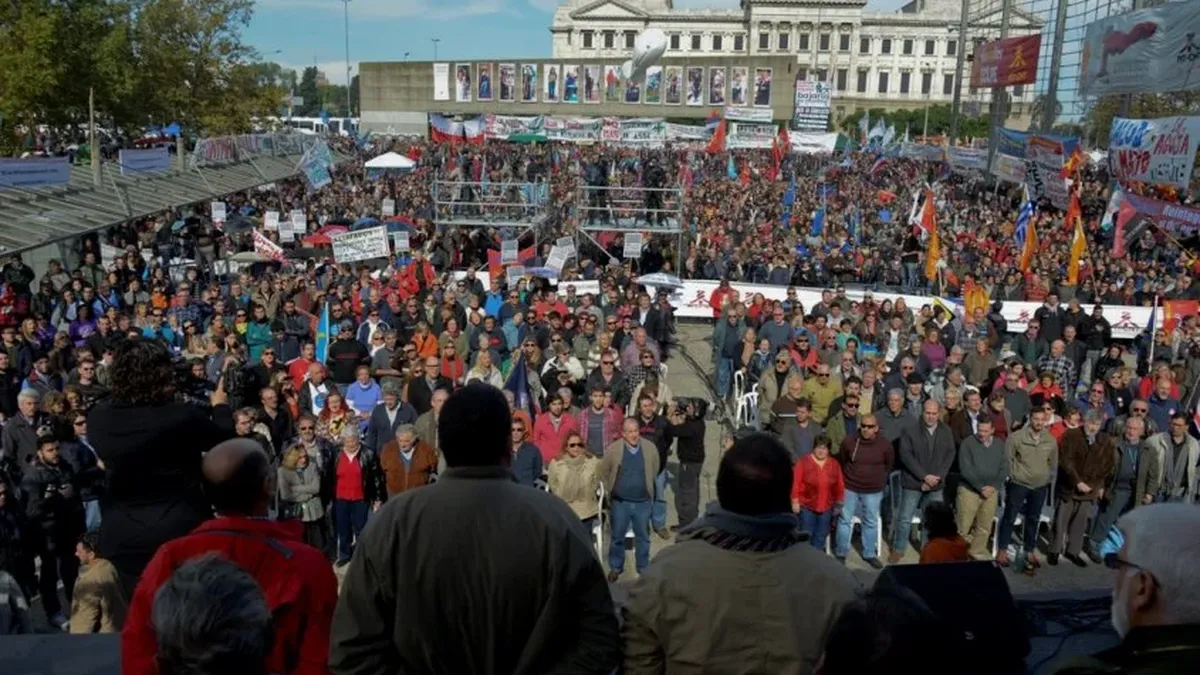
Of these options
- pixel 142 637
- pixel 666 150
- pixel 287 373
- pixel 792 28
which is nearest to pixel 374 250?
pixel 287 373

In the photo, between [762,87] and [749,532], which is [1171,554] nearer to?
[749,532]

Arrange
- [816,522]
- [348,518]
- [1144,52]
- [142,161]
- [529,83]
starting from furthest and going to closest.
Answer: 1. [529,83]
2. [1144,52]
3. [142,161]
4. [816,522]
5. [348,518]

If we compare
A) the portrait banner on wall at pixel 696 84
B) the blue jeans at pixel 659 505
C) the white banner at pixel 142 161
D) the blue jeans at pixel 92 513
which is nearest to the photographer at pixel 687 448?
the blue jeans at pixel 659 505

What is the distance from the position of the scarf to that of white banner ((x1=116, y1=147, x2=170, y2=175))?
68.2 feet

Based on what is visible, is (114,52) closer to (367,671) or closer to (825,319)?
(825,319)

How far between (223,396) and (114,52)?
2578cm

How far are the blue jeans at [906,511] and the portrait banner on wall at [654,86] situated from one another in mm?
51514

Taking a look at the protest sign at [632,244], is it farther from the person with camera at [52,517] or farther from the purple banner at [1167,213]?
the person with camera at [52,517]

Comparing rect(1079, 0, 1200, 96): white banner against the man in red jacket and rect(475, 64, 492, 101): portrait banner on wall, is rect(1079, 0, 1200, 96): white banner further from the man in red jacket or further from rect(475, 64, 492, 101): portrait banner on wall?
rect(475, 64, 492, 101): portrait banner on wall

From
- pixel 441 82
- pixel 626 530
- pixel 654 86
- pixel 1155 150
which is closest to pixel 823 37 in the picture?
pixel 654 86

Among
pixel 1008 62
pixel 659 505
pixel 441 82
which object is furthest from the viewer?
pixel 441 82

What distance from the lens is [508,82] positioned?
59.5 meters

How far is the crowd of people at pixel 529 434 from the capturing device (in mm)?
2168

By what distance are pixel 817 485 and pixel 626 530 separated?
1.51 m
